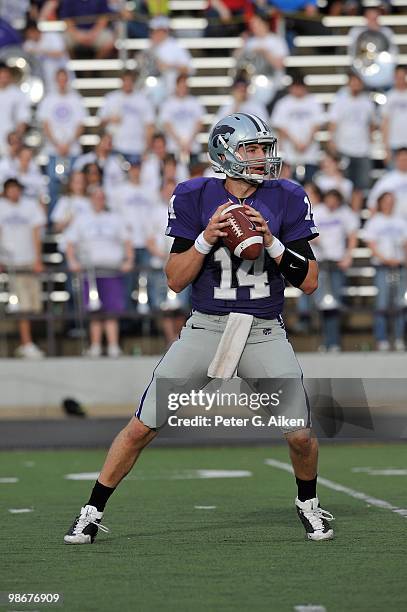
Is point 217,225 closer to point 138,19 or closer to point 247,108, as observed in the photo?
point 247,108

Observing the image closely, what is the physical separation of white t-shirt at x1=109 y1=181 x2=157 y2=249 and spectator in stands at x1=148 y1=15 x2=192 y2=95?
211 centimetres

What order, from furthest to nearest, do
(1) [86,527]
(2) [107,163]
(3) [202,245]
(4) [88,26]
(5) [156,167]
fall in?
(4) [88,26]
(2) [107,163]
(5) [156,167]
(1) [86,527]
(3) [202,245]

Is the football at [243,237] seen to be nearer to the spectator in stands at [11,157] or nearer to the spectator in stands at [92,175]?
the spectator in stands at [92,175]

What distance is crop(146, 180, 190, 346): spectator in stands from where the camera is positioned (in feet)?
50.4

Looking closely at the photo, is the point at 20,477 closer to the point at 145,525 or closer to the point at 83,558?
the point at 145,525

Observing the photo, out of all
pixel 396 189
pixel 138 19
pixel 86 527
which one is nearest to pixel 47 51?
pixel 138 19

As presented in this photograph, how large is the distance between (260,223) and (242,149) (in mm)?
471

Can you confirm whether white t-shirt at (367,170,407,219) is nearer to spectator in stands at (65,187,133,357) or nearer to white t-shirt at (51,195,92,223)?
spectator in stands at (65,187,133,357)

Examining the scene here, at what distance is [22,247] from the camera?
1552 centimetres

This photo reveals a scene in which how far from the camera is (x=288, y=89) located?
17.2 metres

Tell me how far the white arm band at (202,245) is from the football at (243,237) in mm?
120

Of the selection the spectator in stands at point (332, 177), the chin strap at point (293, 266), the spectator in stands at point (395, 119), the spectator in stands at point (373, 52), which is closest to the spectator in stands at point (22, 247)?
the spectator in stands at point (332, 177)

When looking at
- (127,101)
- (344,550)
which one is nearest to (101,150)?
(127,101)

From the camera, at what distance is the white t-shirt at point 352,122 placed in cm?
1678
